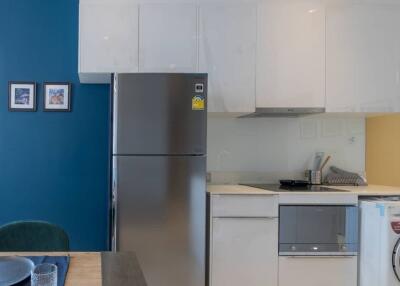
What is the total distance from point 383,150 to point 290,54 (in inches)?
62.3

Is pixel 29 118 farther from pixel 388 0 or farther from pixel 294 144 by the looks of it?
pixel 388 0

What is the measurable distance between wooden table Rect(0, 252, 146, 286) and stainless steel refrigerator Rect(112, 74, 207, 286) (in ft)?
3.06

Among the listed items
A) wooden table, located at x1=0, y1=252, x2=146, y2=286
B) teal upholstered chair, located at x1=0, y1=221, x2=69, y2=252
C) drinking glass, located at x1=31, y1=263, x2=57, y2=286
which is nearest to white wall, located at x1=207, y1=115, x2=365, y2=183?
teal upholstered chair, located at x1=0, y1=221, x2=69, y2=252

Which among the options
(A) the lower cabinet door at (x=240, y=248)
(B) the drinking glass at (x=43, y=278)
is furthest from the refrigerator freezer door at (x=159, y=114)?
(B) the drinking glass at (x=43, y=278)

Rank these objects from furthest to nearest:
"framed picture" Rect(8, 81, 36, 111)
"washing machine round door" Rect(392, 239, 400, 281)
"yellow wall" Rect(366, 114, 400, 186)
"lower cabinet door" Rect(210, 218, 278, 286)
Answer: "yellow wall" Rect(366, 114, 400, 186) → "framed picture" Rect(8, 81, 36, 111) → "lower cabinet door" Rect(210, 218, 278, 286) → "washing machine round door" Rect(392, 239, 400, 281)

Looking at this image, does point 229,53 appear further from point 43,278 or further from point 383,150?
point 43,278

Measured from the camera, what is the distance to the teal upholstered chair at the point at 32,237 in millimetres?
1625

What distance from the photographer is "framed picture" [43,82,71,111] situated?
2963 mm

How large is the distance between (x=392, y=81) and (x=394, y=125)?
0.95m

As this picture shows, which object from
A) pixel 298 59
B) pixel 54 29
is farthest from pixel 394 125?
pixel 54 29

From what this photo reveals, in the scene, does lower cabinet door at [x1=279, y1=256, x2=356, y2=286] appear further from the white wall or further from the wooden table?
the wooden table

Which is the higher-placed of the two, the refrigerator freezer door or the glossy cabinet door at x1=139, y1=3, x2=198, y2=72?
the glossy cabinet door at x1=139, y1=3, x2=198, y2=72

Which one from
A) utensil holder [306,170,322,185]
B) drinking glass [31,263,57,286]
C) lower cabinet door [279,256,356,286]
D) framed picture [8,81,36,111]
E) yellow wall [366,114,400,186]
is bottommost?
lower cabinet door [279,256,356,286]

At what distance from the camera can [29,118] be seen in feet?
9.70
